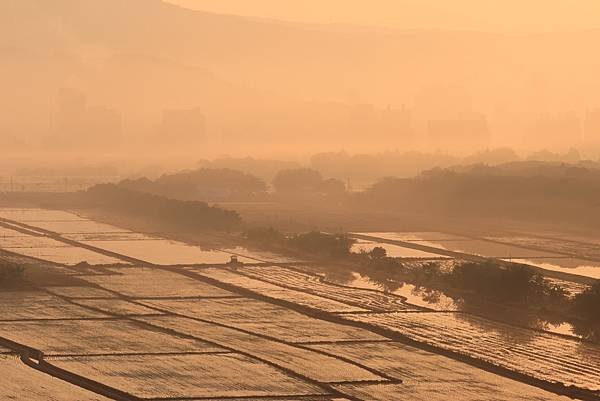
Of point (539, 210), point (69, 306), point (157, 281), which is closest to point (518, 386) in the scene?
point (69, 306)

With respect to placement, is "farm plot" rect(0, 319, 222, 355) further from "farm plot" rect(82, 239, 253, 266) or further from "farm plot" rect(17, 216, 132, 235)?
"farm plot" rect(17, 216, 132, 235)

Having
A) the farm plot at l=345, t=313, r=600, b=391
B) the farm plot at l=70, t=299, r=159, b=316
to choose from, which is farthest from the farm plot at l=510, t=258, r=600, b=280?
the farm plot at l=70, t=299, r=159, b=316

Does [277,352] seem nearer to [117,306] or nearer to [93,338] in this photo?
[93,338]

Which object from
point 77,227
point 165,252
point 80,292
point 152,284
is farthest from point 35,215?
point 80,292

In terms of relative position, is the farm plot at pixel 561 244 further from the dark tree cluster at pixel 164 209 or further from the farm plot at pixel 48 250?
the farm plot at pixel 48 250

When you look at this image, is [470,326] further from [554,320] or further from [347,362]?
[347,362]

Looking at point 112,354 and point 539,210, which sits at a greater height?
point 539,210
